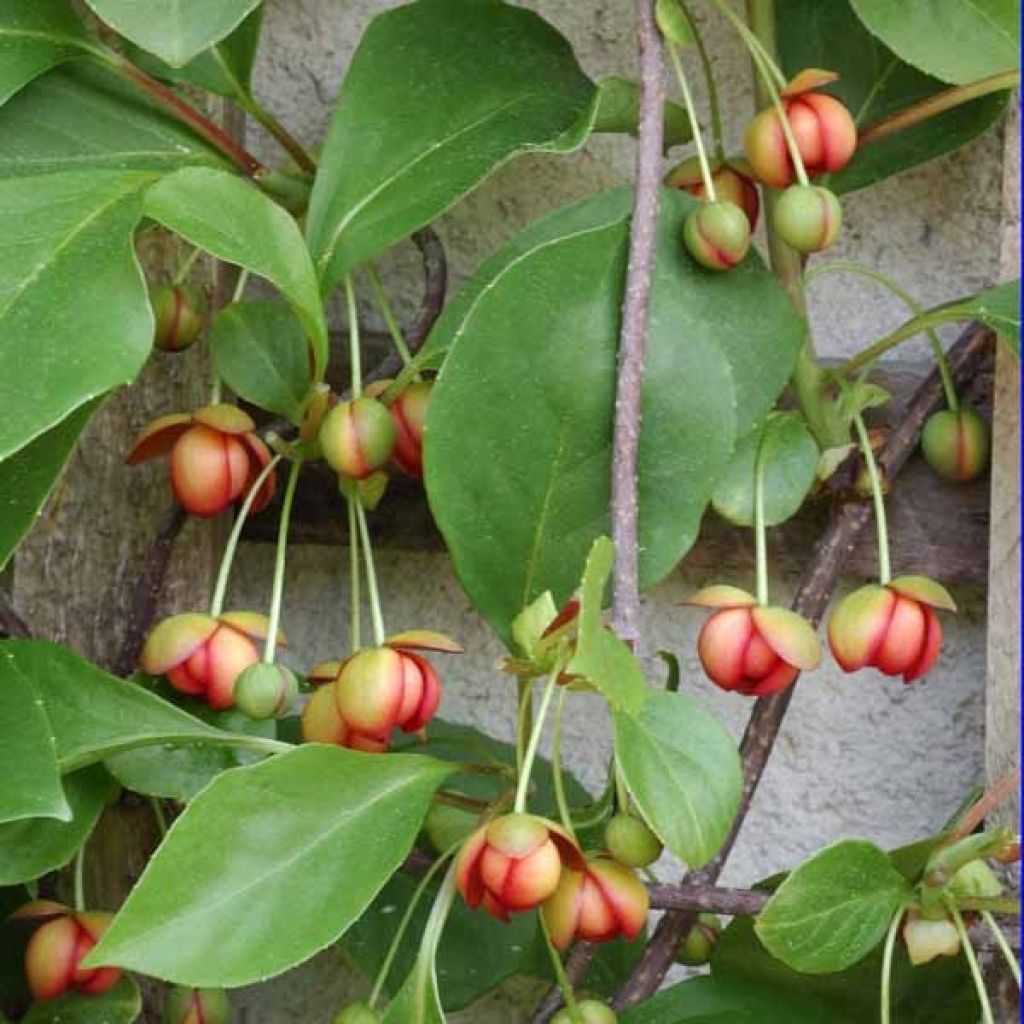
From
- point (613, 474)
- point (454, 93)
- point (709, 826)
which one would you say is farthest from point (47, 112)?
point (709, 826)

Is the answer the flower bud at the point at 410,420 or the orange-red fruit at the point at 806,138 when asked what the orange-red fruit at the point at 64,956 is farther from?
the orange-red fruit at the point at 806,138

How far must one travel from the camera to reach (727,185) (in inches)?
31.1

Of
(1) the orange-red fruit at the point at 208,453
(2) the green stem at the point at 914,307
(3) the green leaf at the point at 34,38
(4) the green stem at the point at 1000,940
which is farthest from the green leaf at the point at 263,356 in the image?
(4) the green stem at the point at 1000,940

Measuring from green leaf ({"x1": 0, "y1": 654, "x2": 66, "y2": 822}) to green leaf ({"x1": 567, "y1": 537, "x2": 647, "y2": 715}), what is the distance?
17cm

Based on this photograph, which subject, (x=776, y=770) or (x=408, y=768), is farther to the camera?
(x=776, y=770)

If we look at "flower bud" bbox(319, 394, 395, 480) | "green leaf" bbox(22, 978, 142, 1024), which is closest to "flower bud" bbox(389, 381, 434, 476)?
"flower bud" bbox(319, 394, 395, 480)

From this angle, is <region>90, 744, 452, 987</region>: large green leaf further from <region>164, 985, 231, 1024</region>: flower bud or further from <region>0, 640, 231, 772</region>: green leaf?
<region>164, 985, 231, 1024</region>: flower bud

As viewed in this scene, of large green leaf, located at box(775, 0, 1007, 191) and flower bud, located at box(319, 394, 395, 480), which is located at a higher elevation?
large green leaf, located at box(775, 0, 1007, 191)

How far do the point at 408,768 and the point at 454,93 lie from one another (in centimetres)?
28

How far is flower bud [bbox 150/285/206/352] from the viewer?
33.5 inches

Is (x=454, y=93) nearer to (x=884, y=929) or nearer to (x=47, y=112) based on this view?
(x=47, y=112)

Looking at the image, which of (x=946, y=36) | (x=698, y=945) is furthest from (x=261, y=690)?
(x=946, y=36)

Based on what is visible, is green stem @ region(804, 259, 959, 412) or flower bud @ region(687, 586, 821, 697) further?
green stem @ region(804, 259, 959, 412)

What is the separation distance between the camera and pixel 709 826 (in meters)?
0.64
